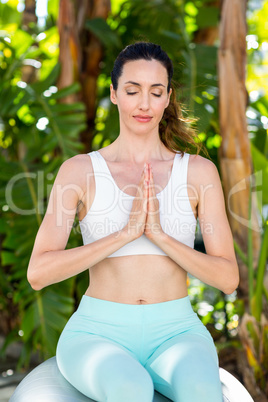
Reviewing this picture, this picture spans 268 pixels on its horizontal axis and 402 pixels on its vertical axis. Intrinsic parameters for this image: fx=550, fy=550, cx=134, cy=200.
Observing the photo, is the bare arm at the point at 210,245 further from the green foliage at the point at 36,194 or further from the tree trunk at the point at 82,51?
the tree trunk at the point at 82,51

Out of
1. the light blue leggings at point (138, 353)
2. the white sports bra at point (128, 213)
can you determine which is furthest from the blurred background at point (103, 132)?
the light blue leggings at point (138, 353)

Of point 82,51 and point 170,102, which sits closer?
point 170,102

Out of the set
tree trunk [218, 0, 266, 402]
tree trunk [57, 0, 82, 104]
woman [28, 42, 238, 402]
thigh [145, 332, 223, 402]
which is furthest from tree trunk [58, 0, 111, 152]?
thigh [145, 332, 223, 402]

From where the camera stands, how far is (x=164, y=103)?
4.80 feet

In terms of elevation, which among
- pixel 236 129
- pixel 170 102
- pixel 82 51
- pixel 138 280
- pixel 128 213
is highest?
pixel 82 51

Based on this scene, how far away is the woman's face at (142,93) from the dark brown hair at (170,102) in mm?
19

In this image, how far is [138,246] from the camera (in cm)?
140

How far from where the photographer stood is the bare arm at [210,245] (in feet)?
4.38

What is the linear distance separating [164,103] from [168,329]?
59cm

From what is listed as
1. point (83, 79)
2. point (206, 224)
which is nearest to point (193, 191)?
point (206, 224)

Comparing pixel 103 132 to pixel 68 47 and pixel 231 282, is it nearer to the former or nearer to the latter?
pixel 68 47

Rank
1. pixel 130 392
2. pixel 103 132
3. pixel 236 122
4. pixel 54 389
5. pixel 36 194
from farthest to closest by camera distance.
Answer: pixel 103 132 → pixel 36 194 → pixel 236 122 → pixel 54 389 → pixel 130 392

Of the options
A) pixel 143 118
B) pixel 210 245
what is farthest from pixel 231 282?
pixel 143 118

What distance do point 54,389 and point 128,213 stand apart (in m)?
Result: 0.47
